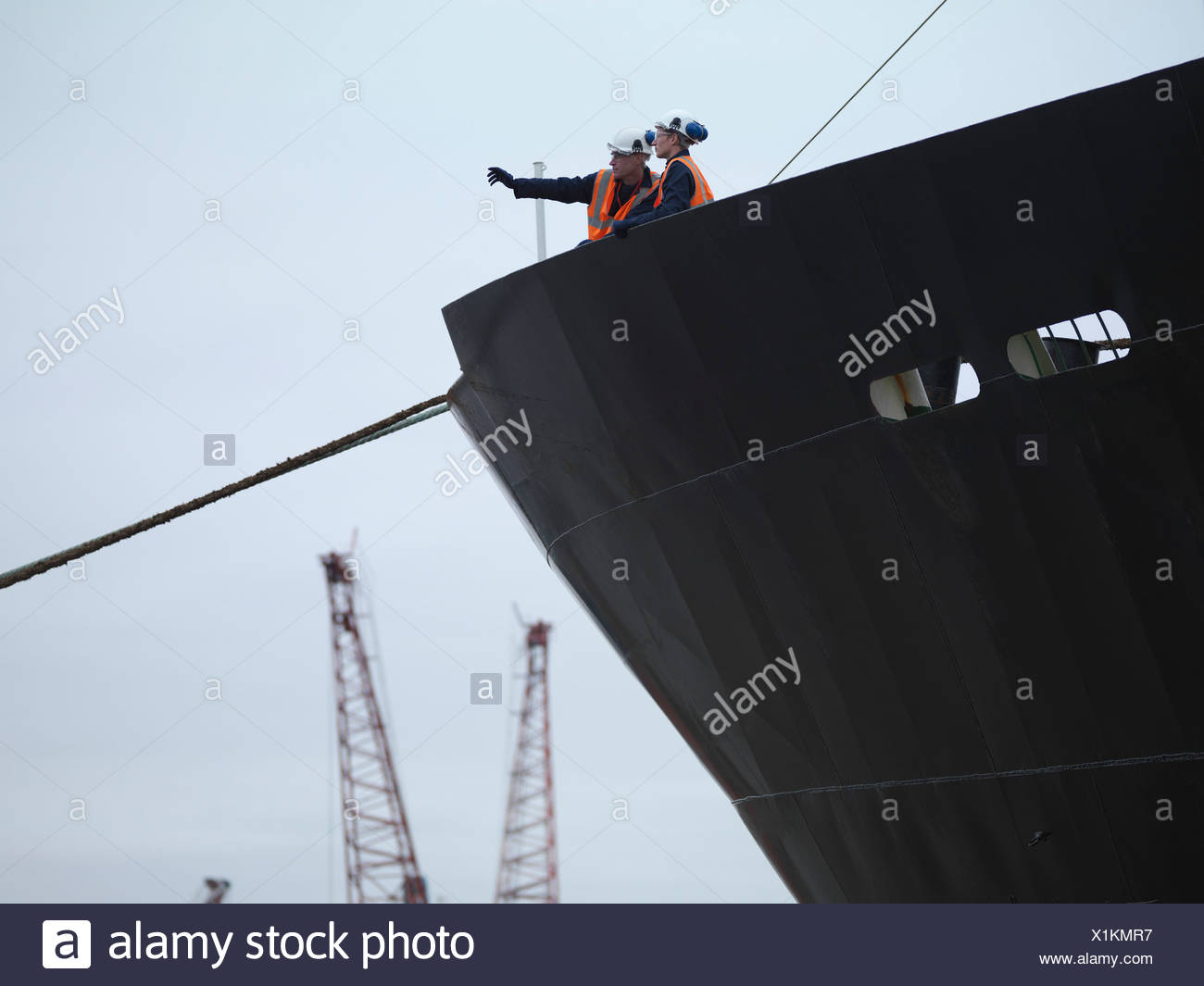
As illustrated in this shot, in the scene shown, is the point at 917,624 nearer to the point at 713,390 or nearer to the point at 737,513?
the point at 737,513

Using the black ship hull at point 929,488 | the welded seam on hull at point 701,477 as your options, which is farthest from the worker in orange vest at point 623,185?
the welded seam on hull at point 701,477

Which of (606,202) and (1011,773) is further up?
(606,202)

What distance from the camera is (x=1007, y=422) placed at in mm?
8344

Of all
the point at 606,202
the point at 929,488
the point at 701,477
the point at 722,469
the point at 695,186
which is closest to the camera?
the point at 929,488

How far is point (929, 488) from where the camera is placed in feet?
28.2

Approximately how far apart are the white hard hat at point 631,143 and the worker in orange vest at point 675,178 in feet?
0.36

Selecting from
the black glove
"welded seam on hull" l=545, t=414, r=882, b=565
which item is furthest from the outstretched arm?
"welded seam on hull" l=545, t=414, r=882, b=565

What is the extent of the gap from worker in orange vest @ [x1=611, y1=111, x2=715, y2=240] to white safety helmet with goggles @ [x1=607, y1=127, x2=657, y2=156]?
0.10m

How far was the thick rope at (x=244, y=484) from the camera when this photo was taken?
35.3 feet

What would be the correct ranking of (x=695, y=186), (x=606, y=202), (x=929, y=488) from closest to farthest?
1. (x=929, y=488)
2. (x=695, y=186)
3. (x=606, y=202)

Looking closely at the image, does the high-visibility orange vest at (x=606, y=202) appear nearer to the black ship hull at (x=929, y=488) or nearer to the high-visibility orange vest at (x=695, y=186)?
the high-visibility orange vest at (x=695, y=186)

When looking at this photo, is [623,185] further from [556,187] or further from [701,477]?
[701,477]

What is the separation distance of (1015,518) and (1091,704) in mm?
1127

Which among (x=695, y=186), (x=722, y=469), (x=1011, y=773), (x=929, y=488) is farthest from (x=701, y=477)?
(x=1011, y=773)
